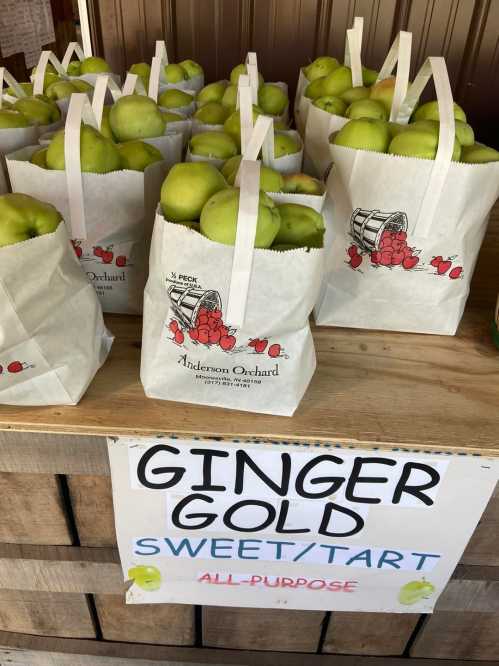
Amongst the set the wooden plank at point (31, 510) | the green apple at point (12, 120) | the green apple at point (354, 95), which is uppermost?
the green apple at point (354, 95)

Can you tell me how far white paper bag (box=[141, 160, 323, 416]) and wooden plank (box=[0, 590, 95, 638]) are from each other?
24.5 inches

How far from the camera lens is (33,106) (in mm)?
1072

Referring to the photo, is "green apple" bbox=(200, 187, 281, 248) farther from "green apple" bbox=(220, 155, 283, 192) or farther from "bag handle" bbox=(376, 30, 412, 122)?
"bag handle" bbox=(376, 30, 412, 122)

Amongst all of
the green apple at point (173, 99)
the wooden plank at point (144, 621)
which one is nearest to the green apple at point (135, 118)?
the green apple at point (173, 99)

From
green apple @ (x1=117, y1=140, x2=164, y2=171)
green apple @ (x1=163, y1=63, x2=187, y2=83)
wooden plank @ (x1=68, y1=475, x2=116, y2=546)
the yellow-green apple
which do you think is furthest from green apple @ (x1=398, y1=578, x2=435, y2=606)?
green apple @ (x1=163, y1=63, x2=187, y2=83)

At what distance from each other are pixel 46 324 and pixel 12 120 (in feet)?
1.66

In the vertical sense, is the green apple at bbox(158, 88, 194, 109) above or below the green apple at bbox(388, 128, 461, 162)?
below

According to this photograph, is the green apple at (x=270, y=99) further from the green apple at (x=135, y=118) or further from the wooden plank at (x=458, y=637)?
the wooden plank at (x=458, y=637)

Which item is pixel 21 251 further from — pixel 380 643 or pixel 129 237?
pixel 380 643

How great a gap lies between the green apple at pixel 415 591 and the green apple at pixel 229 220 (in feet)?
2.26

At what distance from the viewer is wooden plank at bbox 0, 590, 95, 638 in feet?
3.49

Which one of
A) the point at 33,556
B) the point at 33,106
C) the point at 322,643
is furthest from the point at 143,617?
the point at 33,106

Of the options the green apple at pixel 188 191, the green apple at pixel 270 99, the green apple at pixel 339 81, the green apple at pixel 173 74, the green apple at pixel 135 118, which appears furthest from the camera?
the green apple at pixel 173 74

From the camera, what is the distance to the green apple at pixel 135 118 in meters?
0.92
